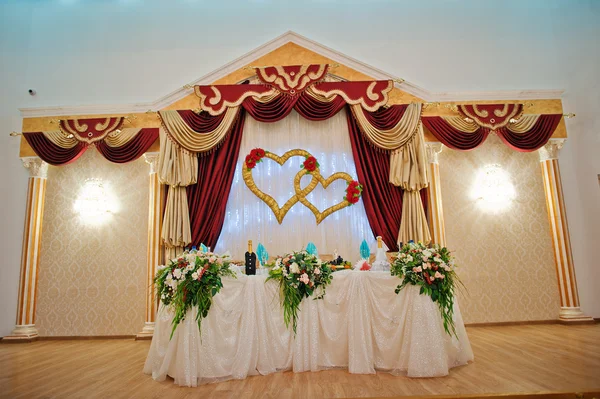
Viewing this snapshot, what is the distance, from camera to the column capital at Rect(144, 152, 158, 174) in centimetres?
646

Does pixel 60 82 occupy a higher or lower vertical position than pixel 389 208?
higher

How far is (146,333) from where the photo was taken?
5.90 meters

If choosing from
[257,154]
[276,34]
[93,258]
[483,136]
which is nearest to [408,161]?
[483,136]

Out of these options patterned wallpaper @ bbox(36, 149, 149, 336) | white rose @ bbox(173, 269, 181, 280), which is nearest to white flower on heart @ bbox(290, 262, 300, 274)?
white rose @ bbox(173, 269, 181, 280)

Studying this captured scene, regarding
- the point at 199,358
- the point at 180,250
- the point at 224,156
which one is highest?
the point at 224,156

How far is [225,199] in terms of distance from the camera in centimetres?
621

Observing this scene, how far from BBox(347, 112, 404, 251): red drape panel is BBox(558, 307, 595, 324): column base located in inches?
113

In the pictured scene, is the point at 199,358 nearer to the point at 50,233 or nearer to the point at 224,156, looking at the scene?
the point at 224,156

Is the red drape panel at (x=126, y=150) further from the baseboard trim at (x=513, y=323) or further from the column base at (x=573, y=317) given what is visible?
the column base at (x=573, y=317)

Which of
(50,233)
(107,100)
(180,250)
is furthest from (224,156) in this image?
(50,233)

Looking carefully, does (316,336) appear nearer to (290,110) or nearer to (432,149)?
(290,110)

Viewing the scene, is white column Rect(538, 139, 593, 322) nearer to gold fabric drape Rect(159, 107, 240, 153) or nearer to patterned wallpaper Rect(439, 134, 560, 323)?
patterned wallpaper Rect(439, 134, 560, 323)

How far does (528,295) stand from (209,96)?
616cm

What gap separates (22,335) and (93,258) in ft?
4.93
